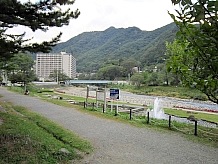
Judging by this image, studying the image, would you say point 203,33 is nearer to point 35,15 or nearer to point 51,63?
point 35,15

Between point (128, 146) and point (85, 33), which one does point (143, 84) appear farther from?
point (85, 33)

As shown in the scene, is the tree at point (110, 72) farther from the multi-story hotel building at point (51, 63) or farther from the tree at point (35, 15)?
the tree at point (35, 15)

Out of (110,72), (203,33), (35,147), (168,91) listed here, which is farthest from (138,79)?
(203,33)

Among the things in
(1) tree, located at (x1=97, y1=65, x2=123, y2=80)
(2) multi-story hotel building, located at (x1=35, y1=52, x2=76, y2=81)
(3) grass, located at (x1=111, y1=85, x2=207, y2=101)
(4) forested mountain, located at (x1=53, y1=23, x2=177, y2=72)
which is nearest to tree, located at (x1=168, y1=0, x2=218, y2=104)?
(3) grass, located at (x1=111, y1=85, x2=207, y2=101)

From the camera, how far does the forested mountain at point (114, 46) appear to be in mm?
93375

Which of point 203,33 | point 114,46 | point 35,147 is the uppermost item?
point 114,46

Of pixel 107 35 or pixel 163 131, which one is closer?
pixel 163 131

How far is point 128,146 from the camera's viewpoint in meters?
7.02

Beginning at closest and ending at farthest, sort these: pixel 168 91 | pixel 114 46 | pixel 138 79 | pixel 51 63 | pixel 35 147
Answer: pixel 35 147 < pixel 168 91 < pixel 138 79 < pixel 51 63 < pixel 114 46

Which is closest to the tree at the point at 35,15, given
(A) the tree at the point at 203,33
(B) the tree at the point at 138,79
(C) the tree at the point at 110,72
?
(A) the tree at the point at 203,33

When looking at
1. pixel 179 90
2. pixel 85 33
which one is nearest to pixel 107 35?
pixel 85 33

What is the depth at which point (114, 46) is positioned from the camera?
12812cm

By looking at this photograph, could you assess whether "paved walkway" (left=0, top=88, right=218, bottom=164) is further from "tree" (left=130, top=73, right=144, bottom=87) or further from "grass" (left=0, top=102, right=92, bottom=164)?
"tree" (left=130, top=73, right=144, bottom=87)

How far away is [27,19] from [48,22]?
1.72 feet
